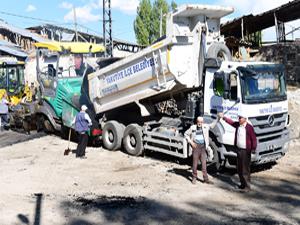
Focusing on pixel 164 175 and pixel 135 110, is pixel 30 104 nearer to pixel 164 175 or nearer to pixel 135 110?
pixel 135 110

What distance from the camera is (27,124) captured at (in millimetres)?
15156

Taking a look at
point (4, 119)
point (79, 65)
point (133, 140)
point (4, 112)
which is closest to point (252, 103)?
point (133, 140)

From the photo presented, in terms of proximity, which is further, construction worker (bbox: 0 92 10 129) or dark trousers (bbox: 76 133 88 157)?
construction worker (bbox: 0 92 10 129)

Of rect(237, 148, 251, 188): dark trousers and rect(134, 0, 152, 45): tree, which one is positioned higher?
rect(134, 0, 152, 45): tree

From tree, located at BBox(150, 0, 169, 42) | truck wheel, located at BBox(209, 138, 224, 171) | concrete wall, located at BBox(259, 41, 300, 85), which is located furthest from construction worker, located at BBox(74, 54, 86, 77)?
tree, located at BBox(150, 0, 169, 42)

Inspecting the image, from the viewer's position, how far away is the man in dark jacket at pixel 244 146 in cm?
813

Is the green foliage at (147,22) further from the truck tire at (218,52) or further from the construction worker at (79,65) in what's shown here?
the truck tire at (218,52)

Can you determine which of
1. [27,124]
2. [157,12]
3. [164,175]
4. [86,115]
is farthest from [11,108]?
[157,12]

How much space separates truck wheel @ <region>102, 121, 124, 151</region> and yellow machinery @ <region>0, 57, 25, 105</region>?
6.28 m

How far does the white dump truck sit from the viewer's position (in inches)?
348

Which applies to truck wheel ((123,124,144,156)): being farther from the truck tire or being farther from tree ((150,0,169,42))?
tree ((150,0,169,42))

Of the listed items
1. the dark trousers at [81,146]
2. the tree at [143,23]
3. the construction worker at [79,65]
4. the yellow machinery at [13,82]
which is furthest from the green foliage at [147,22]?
the dark trousers at [81,146]

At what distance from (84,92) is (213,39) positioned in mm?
4489

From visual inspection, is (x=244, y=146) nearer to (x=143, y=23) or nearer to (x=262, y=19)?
(x=262, y=19)
